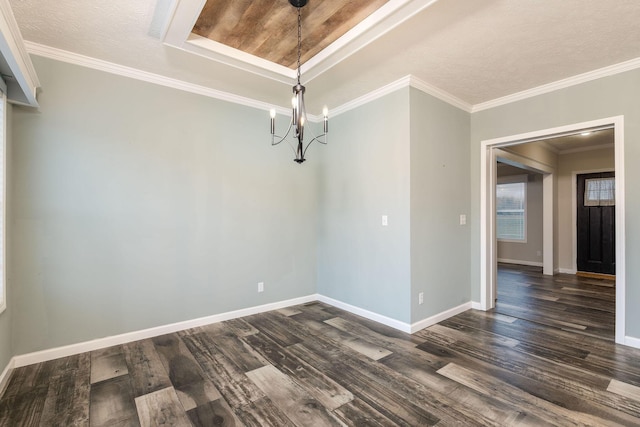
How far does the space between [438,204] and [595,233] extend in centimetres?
496

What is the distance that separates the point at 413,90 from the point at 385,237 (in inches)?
63.8

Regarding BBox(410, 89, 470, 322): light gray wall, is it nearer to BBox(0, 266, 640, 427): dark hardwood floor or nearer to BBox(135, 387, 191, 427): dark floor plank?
BBox(0, 266, 640, 427): dark hardwood floor

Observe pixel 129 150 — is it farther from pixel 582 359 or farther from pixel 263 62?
pixel 582 359

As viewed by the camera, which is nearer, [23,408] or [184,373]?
[23,408]

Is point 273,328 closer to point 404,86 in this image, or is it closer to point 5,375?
point 5,375

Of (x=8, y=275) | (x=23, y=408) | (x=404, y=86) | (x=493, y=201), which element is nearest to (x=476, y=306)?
(x=493, y=201)

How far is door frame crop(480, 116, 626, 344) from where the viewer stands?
2953 millimetres

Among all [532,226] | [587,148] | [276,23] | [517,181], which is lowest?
[532,226]

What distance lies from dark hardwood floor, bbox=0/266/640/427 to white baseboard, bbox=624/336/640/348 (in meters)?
0.08

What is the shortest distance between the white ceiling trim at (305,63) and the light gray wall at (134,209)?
2.59ft

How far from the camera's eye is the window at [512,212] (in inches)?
304

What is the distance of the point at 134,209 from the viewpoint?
3.07m

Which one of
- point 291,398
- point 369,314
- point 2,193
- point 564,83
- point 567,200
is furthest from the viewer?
point 567,200

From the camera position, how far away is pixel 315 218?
4.50 metres
